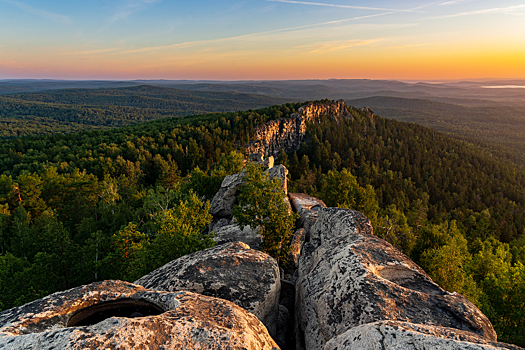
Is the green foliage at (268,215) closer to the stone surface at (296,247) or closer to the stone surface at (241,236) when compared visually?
the stone surface at (296,247)

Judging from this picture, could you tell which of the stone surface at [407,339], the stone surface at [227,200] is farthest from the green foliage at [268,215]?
the stone surface at [227,200]

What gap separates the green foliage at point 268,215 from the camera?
1950cm

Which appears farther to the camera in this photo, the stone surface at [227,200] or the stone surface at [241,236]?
the stone surface at [227,200]

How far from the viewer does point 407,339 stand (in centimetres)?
676

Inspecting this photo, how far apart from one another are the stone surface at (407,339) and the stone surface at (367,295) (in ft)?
7.28

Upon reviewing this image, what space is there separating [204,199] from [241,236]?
23.6 metres

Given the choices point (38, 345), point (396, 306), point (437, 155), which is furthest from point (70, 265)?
point (437, 155)

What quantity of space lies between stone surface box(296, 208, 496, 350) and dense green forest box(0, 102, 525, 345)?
8707 millimetres

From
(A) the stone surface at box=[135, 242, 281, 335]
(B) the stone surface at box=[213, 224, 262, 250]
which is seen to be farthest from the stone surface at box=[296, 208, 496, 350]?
(B) the stone surface at box=[213, 224, 262, 250]

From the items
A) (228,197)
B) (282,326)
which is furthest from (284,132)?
(282,326)

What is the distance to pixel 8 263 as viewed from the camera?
92.1 feet

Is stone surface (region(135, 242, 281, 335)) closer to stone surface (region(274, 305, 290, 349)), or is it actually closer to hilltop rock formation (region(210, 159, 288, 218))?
stone surface (region(274, 305, 290, 349))

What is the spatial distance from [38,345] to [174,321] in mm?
3157

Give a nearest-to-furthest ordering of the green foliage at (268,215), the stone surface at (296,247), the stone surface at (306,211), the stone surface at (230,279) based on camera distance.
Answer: the stone surface at (230,279), the green foliage at (268,215), the stone surface at (296,247), the stone surface at (306,211)
